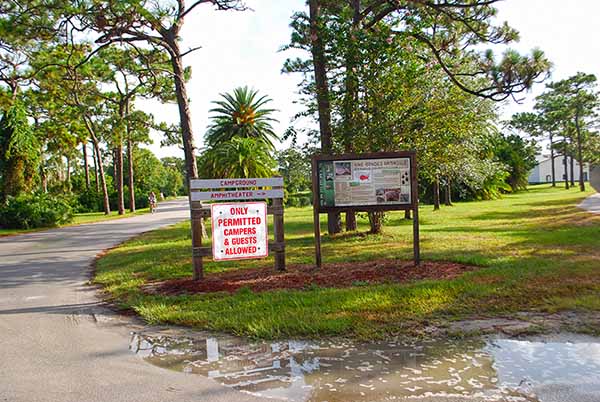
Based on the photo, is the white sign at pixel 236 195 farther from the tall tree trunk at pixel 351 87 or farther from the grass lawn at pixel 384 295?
the tall tree trunk at pixel 351 87

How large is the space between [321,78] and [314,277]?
22.9ft

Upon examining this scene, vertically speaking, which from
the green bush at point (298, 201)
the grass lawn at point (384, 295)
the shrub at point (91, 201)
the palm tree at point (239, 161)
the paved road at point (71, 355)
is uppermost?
the palm tree at point (239, 161)

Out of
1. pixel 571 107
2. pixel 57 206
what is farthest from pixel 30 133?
pixel 571 107

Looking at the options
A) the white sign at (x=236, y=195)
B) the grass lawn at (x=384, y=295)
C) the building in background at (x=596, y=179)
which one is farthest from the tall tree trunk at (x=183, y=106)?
the building in background at (x=596, y=179)

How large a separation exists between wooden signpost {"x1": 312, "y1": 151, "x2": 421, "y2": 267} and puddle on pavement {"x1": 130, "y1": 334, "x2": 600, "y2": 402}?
165 inches

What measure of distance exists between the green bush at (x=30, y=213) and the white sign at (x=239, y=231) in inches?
801

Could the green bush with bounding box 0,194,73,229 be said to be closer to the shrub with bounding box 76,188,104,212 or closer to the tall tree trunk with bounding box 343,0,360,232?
the tall tree trunk with bounding box 343,0,360,232

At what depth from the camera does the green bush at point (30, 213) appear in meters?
24.5

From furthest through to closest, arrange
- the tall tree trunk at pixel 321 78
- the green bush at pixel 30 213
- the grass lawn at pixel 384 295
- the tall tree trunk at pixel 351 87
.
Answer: the green bush at pixel 30 213
the tall tree trunk at pixel 321 78
the tall tree trunk at pixel 351 87
the grass lawn at pixel 384 295

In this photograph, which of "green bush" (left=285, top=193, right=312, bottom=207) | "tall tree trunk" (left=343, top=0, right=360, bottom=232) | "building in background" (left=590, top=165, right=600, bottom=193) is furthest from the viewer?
"green bush" (left=285, top=193, right=312, bottom=207)

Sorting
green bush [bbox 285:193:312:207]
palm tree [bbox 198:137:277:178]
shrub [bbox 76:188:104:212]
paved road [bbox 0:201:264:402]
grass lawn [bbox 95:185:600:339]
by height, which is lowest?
paved road [bbox 0:201:264:402]

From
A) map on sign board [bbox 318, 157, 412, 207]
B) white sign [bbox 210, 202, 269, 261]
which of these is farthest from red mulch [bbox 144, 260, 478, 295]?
map on sign board [bbox 318, 157, 412, 207]

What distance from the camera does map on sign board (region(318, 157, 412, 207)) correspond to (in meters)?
8.92

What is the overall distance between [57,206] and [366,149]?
20469 millimetres
